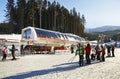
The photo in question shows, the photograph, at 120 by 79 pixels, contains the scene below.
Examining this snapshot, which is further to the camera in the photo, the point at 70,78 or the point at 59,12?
the point at 59,12

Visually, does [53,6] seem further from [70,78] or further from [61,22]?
[70,78]

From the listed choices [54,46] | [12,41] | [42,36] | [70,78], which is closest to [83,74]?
[70,78]

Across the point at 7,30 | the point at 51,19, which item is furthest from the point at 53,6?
the point at 7,30

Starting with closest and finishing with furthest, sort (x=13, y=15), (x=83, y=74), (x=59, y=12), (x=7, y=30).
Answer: (x=83, y=74), (x=13, y=15), (x=7, y=30), (x=59, y=12)

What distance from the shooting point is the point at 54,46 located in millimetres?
50938

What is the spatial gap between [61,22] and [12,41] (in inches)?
2346

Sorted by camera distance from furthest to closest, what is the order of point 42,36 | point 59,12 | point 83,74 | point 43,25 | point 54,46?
point 59,12 < point 43,25 < point 54,46 < point 42,36 < point 83,74

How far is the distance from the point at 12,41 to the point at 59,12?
2362 inches

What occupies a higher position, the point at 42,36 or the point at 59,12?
the point at 59,12

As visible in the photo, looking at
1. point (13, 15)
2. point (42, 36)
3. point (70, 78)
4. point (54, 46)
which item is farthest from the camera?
point (13, 15)

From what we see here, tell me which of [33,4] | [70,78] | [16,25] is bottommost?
[70,78]

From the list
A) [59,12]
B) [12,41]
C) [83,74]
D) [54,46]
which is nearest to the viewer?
[83,74]

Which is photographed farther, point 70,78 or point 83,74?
point 83,74

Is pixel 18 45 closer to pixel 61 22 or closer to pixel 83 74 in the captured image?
pixel 83 74
